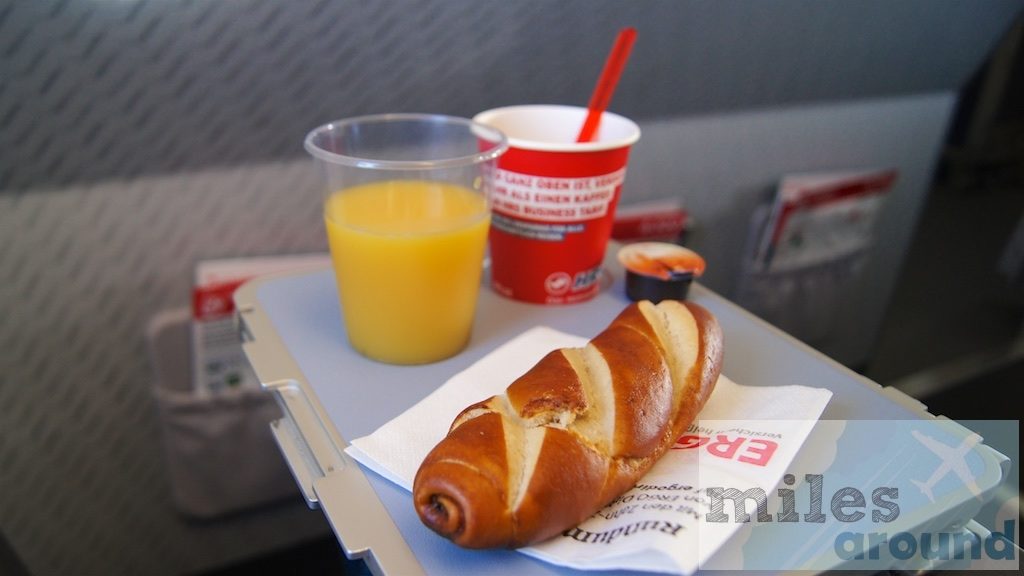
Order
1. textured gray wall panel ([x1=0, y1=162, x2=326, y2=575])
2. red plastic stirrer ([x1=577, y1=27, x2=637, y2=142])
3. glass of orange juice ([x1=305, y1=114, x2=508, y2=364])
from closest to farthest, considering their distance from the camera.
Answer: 1. glass of orange juice ([x1=305, y1=114, x2=508, y2=364])
2. red plastic stirrer ([x1=577, y1=27, x2=637, y2=142])
3. textured gray wall panel ([x1=0, y1=162, x2=326, y2=575])

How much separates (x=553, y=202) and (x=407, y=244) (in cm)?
22

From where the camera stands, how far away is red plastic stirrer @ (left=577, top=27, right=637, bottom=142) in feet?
2.67

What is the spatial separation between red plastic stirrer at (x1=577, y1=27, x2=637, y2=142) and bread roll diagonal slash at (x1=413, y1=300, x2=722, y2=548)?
0.28 metres

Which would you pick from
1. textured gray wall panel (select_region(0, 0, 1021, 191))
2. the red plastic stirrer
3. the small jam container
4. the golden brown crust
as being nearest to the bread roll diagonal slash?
the golden brown crust

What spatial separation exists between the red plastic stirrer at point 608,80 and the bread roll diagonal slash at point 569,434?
11.1 inches

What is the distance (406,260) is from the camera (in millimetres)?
713

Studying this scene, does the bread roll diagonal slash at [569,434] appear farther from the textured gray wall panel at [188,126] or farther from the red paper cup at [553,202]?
the textured gray wall panel at [188,126]

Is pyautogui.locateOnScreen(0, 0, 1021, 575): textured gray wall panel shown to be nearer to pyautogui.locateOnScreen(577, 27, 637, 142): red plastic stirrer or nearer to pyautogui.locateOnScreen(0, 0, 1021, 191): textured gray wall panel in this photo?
pyautogui.locateOnScreen(0, 0, 1021, 191): textured gray wall panel

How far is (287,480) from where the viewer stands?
4.15ft

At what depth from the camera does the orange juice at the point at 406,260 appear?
2.34 ft

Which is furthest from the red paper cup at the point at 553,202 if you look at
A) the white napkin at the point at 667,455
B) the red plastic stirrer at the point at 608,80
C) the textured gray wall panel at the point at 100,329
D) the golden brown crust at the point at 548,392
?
the textured gray wall panel at the point at 100,329
